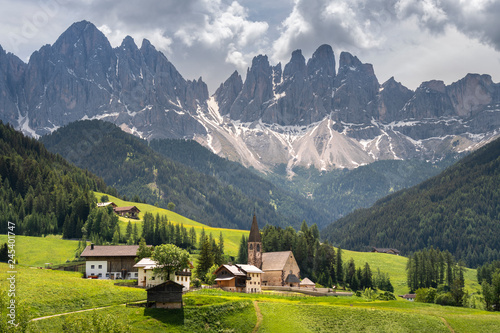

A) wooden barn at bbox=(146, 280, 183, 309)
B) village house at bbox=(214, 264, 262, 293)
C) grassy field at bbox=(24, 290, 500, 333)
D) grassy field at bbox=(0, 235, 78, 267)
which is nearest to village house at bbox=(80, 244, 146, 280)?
grassy field at bbox=(0, 235, 78, 267)

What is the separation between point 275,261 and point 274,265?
160 cm

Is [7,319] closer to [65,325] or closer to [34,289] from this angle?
[65,325]

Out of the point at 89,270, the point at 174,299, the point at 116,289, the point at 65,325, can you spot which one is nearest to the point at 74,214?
the point at 89,270

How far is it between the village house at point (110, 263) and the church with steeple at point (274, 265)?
3037 cm

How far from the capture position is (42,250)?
469 ft

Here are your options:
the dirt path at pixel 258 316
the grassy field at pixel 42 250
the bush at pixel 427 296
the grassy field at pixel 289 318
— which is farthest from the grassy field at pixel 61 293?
the bush at pixel 427 296

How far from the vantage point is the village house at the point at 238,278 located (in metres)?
116

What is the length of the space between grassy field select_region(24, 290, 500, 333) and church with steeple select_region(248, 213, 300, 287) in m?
41.2

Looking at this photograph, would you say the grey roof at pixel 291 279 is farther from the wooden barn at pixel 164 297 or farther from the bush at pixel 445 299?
the wooden barn at pixel 164 297

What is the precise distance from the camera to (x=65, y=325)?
57.9 metres

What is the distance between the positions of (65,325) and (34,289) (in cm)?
1948

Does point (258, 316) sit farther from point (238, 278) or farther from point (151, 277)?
point (238, 278)

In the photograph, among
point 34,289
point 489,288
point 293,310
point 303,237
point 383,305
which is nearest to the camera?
point 34,289

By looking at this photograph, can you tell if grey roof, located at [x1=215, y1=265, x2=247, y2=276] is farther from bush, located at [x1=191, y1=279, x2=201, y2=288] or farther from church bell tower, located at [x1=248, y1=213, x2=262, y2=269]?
church bell tower, located at [x1=248, y1=213, x2=262, y2=269]
